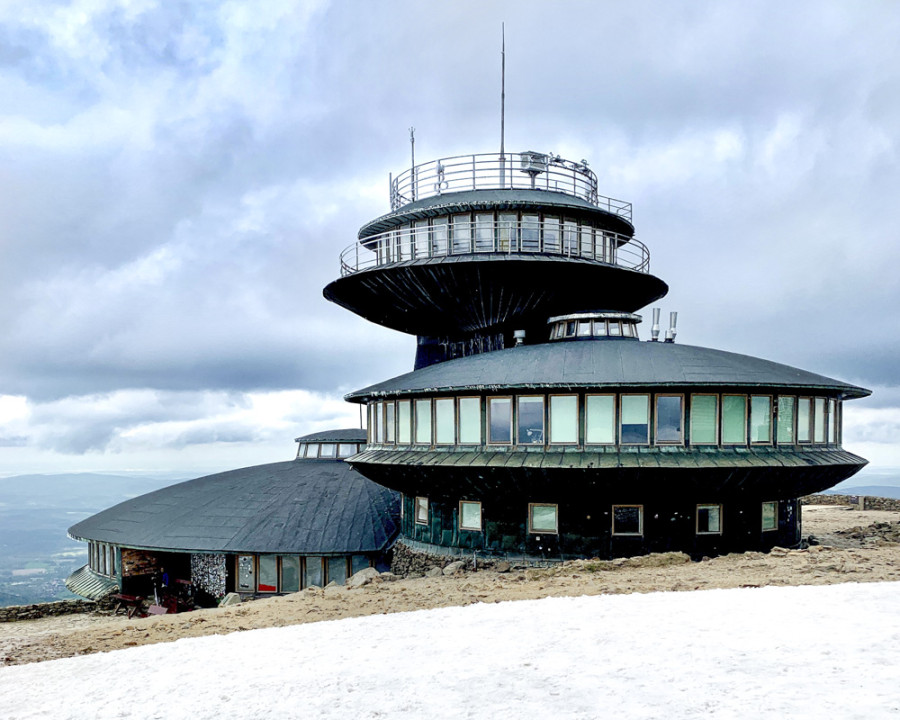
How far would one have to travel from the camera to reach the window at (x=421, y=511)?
1126 inches

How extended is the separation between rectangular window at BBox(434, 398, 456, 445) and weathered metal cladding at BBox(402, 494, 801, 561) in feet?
8.28

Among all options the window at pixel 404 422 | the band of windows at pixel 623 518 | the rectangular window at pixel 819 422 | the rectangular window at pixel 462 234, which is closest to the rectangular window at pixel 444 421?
the window at pixel 404 422

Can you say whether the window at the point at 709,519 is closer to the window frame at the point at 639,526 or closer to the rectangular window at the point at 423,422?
the window frame at the point at 639,526

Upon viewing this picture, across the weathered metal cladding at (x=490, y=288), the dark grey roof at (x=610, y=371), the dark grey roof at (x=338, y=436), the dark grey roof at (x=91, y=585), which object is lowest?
the dark grey roof at (x=91, y=585)

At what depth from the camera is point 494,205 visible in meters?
Result: 35.6

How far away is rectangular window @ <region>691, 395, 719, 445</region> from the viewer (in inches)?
938

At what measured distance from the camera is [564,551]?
966 inches

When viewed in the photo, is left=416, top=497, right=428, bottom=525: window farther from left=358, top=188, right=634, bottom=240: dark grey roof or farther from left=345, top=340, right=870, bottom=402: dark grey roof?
left=358, top=188, right=634, bottom=240: dark grey roof

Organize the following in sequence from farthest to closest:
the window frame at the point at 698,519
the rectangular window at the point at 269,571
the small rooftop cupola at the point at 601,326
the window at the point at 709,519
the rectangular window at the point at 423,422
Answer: the rectangular window at the point at 269,571 < the small rooftop cupola at the point at 601,326 < the rectangular window at the point at 423,422 < the window at the point at 709,519 < the window frame at the point at 698,519

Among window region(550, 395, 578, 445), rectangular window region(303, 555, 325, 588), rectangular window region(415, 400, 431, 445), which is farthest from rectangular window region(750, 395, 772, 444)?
rectangular window region(303, 555, 325, 588)

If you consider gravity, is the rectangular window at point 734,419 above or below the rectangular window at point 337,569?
above

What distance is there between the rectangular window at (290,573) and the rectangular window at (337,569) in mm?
1289

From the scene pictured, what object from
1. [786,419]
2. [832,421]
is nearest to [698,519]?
[786,419]

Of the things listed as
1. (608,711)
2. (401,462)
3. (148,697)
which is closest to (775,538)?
(401,462)
